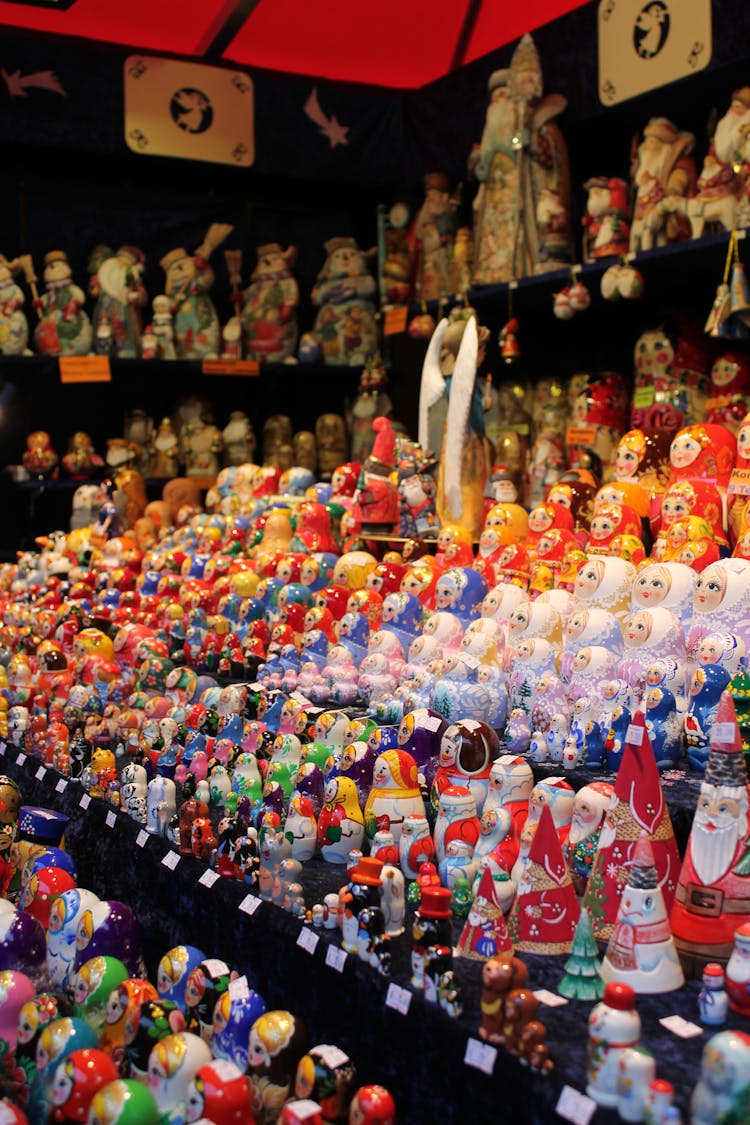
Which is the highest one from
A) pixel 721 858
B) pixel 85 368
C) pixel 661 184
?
pixel 661 184

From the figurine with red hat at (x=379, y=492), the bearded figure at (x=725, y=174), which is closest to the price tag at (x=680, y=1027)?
the figurine with red hat at (x=379, y=492)

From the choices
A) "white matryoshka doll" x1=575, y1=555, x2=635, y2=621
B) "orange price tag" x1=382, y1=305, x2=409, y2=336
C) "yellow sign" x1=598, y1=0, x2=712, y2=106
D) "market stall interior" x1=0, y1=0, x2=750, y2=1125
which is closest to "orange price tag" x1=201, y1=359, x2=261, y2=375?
"market stall interior" x1=0, y1=0, x2=750, y2=1125

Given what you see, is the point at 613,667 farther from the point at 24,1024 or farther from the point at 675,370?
the point at 675,370

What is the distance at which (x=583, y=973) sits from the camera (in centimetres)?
209

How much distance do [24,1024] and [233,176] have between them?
538 cm

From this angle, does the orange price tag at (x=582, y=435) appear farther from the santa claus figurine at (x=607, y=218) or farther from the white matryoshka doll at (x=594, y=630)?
the white matryoshka doll at (x=594, y=630)

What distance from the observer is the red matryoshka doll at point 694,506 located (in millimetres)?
3283

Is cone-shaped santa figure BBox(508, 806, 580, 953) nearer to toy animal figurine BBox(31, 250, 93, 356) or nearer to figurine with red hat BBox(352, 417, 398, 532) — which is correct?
figurine with red hat BBox(352, 417, 398, 532)

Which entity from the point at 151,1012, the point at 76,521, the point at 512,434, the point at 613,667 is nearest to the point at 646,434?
the point at 613,667

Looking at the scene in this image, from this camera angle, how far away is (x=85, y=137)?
620 cm

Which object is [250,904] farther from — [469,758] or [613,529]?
[613,529]

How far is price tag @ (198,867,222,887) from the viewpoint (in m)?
2.79

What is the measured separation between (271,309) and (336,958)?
478 centimetres

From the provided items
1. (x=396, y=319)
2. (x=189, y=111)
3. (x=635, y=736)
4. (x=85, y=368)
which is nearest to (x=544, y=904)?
(x=635, y=736)
